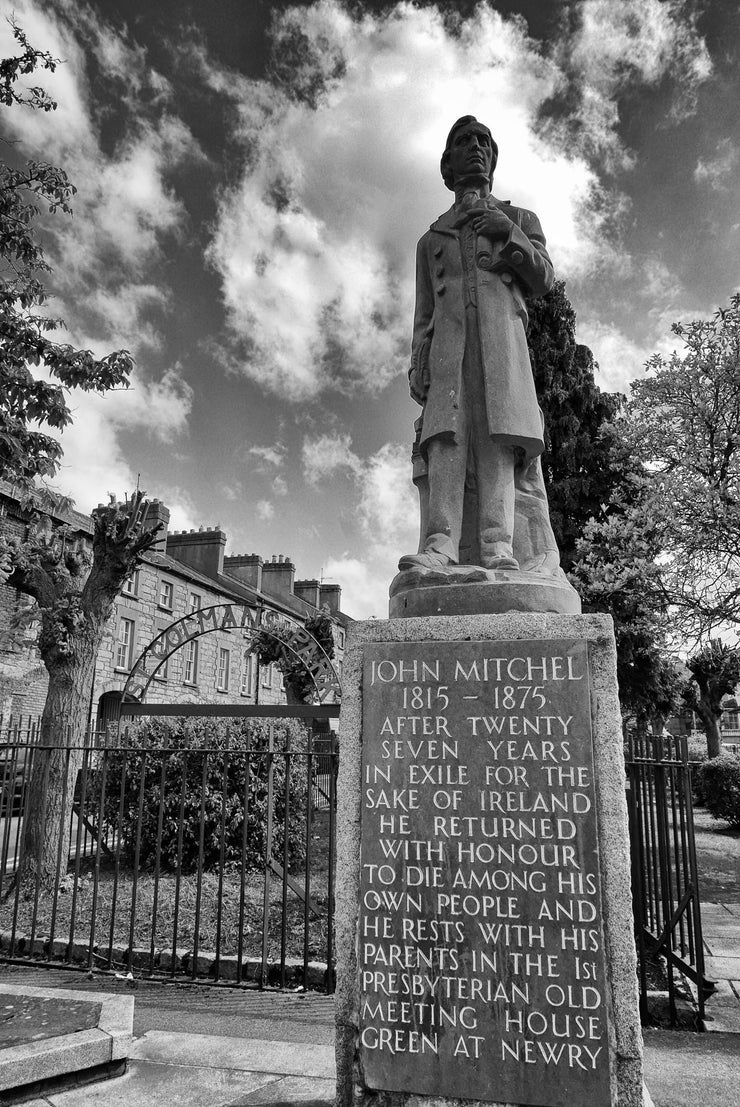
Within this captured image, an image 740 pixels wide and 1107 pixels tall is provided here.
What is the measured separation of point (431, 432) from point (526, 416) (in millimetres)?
468

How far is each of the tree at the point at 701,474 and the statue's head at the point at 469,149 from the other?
416 inches

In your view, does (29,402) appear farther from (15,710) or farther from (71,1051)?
(15,710)

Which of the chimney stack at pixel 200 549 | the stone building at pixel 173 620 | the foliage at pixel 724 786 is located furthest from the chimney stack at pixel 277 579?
the foliage at pixel 724 786

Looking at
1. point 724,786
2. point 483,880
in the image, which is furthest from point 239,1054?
point 724,786

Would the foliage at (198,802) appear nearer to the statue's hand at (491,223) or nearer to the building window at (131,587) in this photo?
the statue's hand at (491,223)

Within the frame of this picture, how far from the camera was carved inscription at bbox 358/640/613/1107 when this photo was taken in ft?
8.63

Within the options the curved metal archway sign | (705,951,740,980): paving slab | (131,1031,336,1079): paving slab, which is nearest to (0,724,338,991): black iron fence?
the curved metal archway sign

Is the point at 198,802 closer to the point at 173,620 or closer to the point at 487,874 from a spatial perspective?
the point at 487,874

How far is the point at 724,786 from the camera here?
15133mm

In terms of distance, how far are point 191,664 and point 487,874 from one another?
28.7m

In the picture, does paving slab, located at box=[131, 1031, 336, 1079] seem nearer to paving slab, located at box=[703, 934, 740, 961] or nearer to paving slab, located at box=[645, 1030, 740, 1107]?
paving slab, located at box=[645, 1030, 740, 1107]

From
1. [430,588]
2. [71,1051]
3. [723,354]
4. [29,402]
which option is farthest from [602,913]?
[723,354]

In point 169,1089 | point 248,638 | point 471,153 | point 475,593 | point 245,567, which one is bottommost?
point 169,1089

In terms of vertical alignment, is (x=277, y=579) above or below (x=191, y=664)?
above
